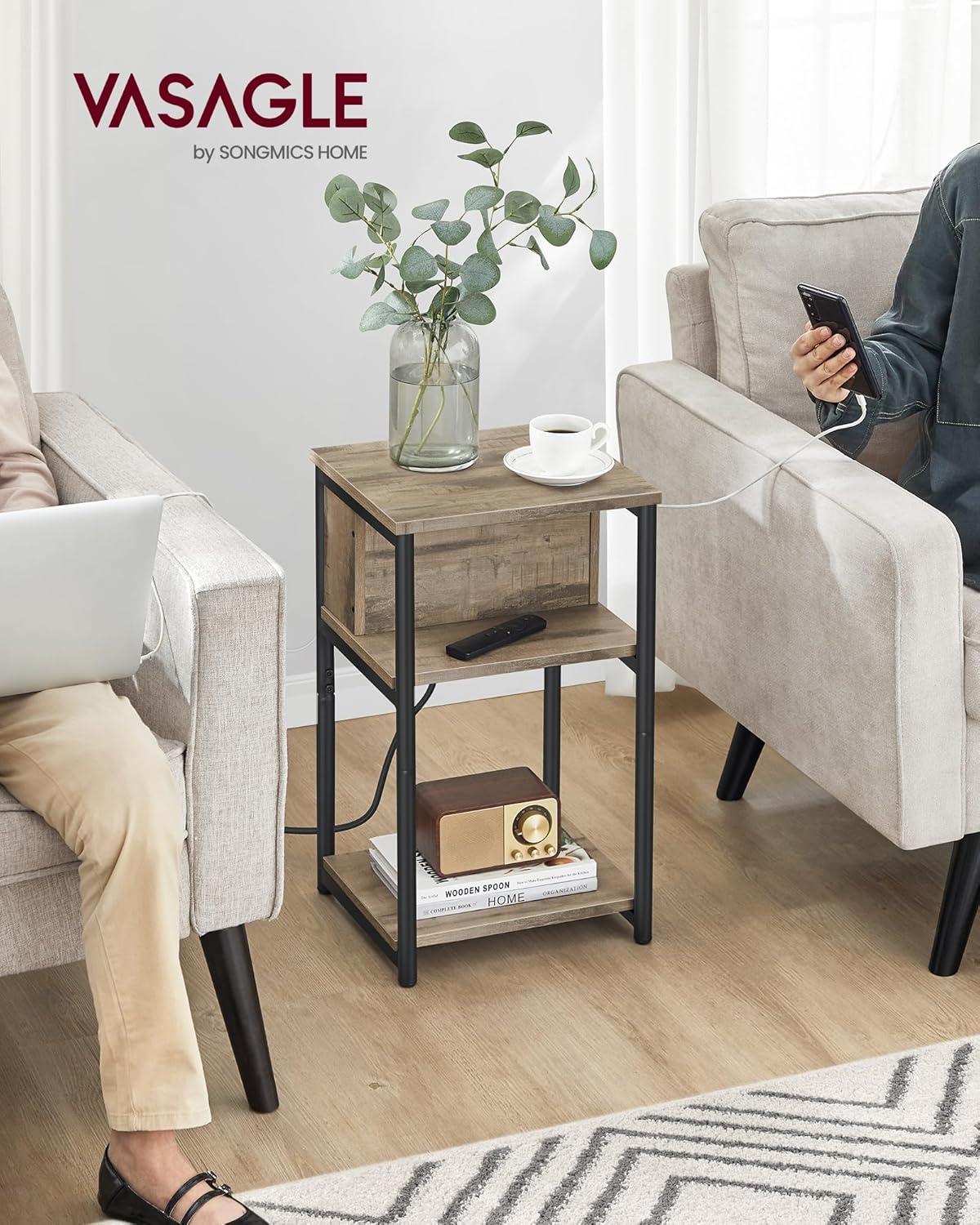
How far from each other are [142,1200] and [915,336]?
1.48m

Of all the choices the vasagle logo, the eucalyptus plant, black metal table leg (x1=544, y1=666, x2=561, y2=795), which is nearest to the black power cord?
black metal table leg (x1=544, y1=666, x2=561, y2=795)

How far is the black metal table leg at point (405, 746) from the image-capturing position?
6.63ft

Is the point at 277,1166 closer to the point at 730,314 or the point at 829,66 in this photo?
the point at 730,314

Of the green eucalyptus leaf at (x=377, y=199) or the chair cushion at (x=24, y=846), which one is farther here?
the green eucalyptus leaf at (x=377, y=199)

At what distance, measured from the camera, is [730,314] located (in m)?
2.45

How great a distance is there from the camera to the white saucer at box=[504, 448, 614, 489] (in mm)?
2111

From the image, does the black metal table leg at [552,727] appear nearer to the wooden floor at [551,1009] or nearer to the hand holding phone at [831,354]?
the wooden floor at [551,1009]

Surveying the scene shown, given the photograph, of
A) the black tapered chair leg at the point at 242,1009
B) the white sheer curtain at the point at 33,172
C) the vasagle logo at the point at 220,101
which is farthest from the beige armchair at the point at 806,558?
the white sheer curtain at the point at 33,172

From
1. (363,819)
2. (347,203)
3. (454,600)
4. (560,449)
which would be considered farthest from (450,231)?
(363,819)

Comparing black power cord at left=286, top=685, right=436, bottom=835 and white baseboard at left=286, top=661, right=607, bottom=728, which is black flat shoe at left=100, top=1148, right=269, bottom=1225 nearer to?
black power cord at left=286, top=685, right=436, bottom=835

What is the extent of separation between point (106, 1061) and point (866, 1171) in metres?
0.80

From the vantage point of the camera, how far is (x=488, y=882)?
87.3 inches

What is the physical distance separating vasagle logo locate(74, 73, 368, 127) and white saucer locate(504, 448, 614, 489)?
872 millimetres

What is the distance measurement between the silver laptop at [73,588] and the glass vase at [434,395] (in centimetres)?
53
